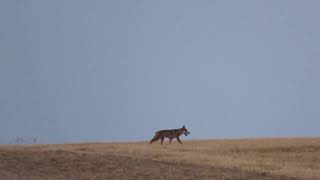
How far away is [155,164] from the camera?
27.8 m

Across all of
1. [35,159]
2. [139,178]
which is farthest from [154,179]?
[35,159]

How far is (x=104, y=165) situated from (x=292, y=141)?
17.8m

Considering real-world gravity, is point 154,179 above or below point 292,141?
below

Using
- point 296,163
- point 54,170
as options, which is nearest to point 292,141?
point 296,163

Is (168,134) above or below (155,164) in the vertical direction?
above

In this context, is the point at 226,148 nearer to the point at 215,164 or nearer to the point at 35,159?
the point at 215,164

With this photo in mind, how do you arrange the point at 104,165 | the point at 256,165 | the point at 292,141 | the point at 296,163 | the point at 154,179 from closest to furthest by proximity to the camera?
the point at 154,179, the point at 104,165, the point at 256,165, the point at 296,163, the point at 292,141

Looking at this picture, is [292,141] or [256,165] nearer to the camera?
[256,165]

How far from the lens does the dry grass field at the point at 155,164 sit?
2527 cm

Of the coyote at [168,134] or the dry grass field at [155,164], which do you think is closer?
the dry grass field at [155,164]

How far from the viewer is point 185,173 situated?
2584 centimetres

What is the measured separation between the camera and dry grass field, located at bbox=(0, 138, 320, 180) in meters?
25.3

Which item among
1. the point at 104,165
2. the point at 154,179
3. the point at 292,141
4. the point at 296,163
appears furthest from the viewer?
the point at 292,141

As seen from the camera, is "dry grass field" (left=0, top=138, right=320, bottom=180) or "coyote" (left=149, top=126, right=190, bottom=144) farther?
"coyote" (left=149, top=126, right=190, bottom=144)
